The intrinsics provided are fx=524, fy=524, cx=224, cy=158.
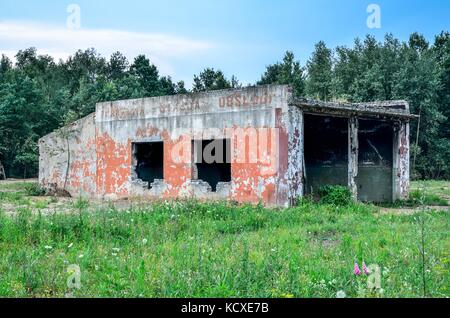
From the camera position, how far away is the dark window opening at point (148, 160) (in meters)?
18.1

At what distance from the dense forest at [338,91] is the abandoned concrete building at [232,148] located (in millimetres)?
12053

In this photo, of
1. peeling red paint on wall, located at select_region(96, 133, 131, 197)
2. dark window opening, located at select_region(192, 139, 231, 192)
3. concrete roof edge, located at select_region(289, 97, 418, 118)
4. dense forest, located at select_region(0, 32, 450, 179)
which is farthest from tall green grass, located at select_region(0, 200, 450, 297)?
dense forest, located at select_region(0, 32, 450, 179)

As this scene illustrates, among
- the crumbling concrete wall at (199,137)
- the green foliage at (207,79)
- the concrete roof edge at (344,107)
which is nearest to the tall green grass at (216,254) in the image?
the crumbling concrete wall at (199,137)

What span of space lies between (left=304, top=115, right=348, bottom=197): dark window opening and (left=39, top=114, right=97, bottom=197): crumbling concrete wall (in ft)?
25.5

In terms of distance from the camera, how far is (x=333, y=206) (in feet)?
44.3

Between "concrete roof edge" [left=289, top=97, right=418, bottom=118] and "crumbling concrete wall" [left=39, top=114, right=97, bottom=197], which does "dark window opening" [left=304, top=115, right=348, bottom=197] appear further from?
"crumbling concrete wall" [left=39, top=114, right=97, bottom=197]

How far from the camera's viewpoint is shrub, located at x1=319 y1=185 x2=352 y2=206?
1423 cm

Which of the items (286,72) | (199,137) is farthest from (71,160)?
(286,72)

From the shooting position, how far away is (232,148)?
1499 cm

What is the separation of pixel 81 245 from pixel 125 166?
10.2 meters

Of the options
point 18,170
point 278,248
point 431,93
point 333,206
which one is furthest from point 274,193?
point 18,170

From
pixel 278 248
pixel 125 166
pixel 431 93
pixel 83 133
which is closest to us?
pixel 278 248
